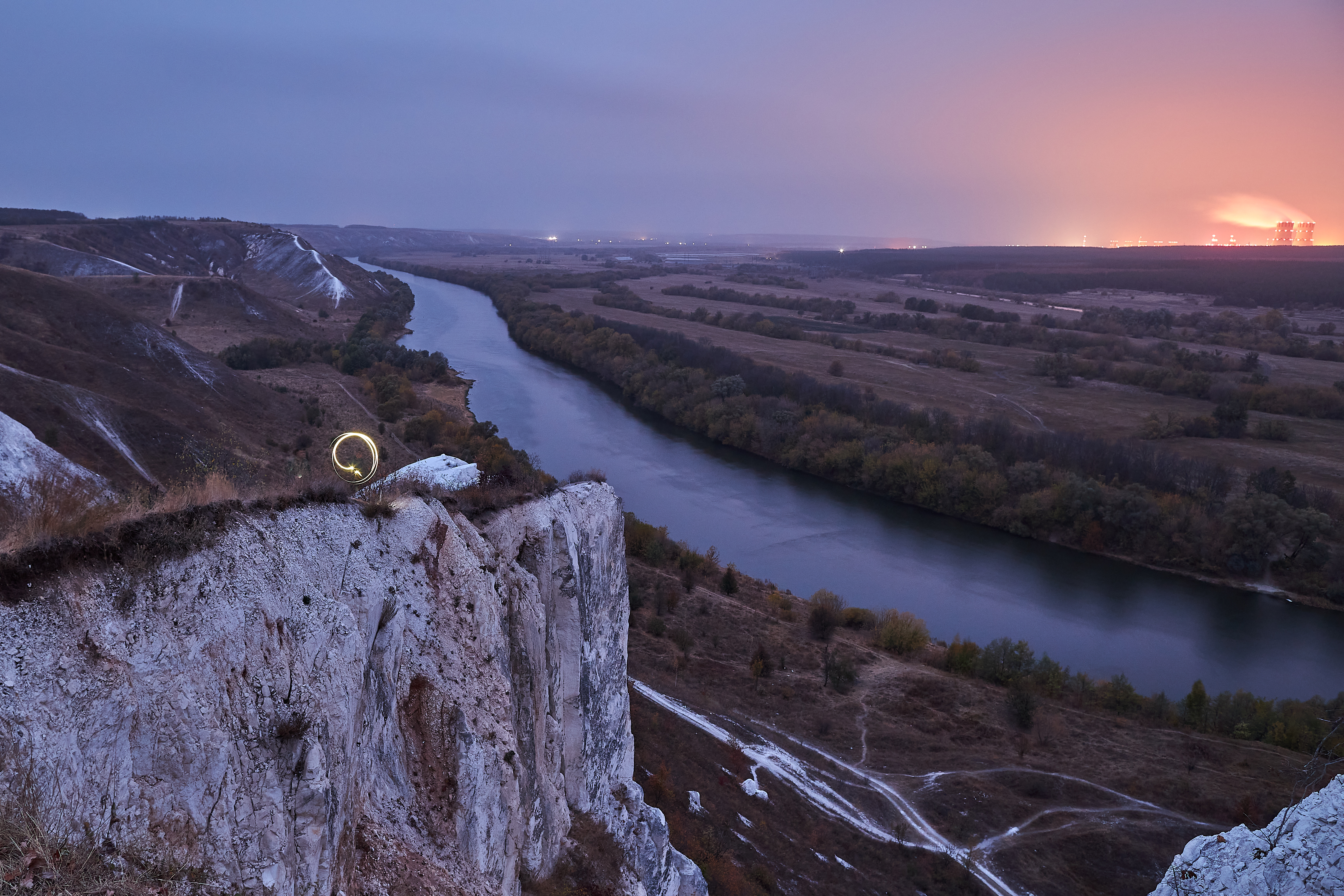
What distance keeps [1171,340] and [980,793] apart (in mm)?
54913

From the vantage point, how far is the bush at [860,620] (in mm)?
20844

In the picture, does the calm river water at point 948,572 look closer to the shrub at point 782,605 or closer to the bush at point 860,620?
the bush at point 860,620

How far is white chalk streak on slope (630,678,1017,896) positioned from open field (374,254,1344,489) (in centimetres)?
2487

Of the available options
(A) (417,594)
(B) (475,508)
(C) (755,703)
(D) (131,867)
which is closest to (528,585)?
(B) (475,508)

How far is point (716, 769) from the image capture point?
12820 millimetres

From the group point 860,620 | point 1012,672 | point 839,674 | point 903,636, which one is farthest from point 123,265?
point 1012,672

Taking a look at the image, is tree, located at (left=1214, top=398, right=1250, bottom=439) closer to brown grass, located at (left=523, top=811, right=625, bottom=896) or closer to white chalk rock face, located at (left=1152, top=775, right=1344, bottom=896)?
white chalk rock face, located at (left=1152, top=775, right=1344, bottom=896)

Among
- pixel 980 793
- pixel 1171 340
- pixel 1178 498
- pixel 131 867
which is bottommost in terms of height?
pixel 980 793

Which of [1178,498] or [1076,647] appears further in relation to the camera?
[1178,498]

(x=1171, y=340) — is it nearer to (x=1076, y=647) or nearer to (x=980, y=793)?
(x=1076, y=647)

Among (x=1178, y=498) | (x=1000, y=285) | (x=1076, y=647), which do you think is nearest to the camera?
(x=1076, y=647)

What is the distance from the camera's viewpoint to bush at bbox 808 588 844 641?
781 inches

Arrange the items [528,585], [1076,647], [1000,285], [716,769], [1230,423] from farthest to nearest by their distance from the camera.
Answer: [1000,285], [1230,423], [1076,647], [716,769], [528,585]

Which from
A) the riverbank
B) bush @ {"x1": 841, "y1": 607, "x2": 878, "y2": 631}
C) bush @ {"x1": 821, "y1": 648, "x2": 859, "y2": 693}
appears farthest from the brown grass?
the riverbank
